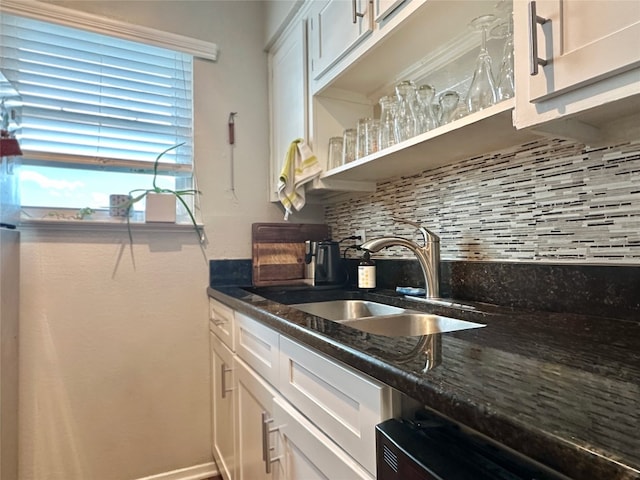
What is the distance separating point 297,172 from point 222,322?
74 cm

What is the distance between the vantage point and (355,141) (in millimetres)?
1615

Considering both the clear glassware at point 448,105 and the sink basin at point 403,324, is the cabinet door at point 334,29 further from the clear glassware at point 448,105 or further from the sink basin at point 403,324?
the sink basin at point 403,324

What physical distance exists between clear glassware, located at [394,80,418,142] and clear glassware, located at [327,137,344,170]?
402mm

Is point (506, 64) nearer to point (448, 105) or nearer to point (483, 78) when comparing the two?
point (483, 78)

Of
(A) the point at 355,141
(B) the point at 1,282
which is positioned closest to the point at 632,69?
(A) the point at 355,141

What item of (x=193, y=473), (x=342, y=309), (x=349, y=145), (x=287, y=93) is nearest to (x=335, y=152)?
(x=349, y=145)

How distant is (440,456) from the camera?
50cm

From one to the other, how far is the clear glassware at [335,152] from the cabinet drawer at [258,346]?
2.49ft

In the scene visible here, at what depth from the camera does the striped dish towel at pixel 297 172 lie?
1687mm

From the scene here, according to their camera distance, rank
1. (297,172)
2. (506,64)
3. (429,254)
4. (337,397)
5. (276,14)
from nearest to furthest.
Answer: (337,397) < (506,64) < (429,254) < (297,172) < (276,14)

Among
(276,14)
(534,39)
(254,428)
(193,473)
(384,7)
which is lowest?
(193,473)

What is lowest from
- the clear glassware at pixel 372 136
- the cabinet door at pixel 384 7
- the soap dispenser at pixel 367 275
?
the soap dispenser at pixel 367 275

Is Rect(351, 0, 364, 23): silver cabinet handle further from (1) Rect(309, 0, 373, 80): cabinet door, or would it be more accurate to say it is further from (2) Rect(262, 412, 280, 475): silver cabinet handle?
(2) Rect(262, 412, 280, 475): silver cabinet handle

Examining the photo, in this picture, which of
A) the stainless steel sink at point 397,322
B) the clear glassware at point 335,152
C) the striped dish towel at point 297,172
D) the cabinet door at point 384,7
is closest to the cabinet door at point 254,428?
the stainless steel sink at point 397,322
